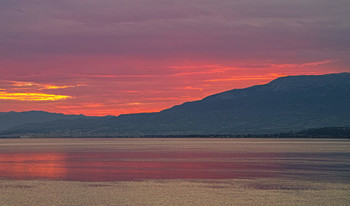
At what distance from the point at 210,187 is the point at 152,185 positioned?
20.6ft

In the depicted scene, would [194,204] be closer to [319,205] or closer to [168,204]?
[168,204]

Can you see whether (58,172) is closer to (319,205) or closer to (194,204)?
(194,204)

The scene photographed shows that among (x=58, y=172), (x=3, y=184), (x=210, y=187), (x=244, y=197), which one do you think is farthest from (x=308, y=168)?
(x=3, y=184)

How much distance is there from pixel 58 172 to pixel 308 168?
1368 inches

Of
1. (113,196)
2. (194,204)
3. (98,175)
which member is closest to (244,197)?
(194,204)

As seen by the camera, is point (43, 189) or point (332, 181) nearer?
point (43, 189)

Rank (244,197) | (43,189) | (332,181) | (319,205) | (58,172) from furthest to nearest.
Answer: (58,172), (332,181), (43,189), (244,197), (319,205)

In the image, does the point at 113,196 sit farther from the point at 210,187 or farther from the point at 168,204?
the point at 210,187

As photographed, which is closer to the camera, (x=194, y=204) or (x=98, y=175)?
(x=194, y=204)

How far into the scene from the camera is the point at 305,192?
Result: 154 feet

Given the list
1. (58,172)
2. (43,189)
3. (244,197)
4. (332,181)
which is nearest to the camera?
(244,197)

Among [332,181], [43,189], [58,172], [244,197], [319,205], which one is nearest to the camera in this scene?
[319,205]

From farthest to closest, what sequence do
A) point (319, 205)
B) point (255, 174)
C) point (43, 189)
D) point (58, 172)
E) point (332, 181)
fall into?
1. point (58, 172)
2. point (255, 174)
3. point (332, 181)
4. point (43, 189)
5. point (319, 205)

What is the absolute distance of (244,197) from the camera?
44.3 metres
